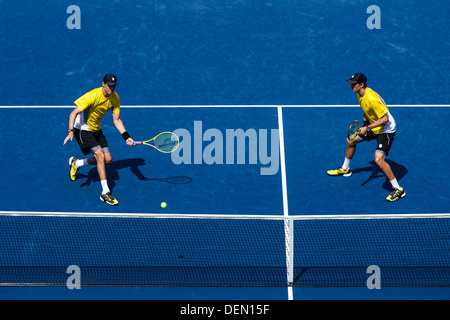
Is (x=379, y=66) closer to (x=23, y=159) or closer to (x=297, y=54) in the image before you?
(x=297, y=54)

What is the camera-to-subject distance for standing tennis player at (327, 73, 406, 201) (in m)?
11.0

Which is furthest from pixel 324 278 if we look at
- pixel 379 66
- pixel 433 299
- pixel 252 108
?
pixel 379 66

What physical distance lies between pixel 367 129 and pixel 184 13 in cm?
718

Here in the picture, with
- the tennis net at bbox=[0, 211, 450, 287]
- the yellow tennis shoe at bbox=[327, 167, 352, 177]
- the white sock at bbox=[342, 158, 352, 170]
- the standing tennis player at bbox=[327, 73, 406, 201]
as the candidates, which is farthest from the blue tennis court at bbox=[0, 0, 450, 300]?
the standing tennis player at bbox=[327, 73, 406, 201]

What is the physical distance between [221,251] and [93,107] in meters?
3.27

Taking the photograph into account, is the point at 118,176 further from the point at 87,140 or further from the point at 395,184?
the point at 395,184

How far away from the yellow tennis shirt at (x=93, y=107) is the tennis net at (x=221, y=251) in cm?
161

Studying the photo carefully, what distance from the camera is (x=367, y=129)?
11211 mm

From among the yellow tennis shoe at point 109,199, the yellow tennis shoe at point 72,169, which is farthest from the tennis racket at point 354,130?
the yellow tennis shoe at point 72,169

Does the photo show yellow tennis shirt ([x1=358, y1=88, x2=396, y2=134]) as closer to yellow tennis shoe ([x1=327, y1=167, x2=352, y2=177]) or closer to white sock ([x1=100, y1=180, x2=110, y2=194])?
yellow tennis shoe ([x1=327, y1=167, x2=352, y2=177])

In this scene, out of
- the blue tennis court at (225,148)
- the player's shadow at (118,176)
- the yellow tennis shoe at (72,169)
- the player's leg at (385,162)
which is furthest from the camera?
the player's shadow at (118,176)

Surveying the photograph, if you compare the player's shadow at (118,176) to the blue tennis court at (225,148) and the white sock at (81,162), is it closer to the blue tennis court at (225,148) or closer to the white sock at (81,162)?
the blue tennis court at (225,148)

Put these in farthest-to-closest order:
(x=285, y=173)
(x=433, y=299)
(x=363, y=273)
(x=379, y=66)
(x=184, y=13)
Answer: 1. (x=184, y=13)
2. (x=379, y=66)
3. (x=285, y=173)
4. (x=363, y=273)
5. (x=433, y=299)

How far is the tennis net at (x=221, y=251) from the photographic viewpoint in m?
9.40
